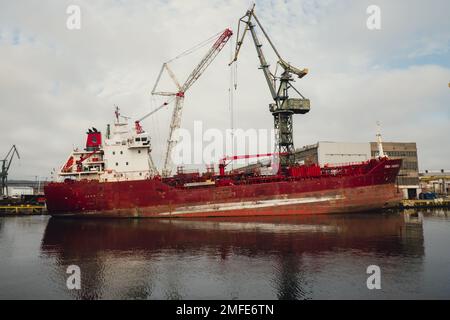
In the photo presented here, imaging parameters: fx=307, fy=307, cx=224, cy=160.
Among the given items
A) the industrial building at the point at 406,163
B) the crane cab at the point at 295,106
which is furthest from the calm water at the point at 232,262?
the industrial building at the point at 406,163

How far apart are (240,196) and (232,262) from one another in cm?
1961

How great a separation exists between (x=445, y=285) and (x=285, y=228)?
1428cm

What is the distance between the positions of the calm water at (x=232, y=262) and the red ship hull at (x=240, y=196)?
8.71 m

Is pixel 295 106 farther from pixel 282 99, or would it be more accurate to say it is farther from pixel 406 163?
pixel 406 163

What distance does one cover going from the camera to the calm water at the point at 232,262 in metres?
11.7

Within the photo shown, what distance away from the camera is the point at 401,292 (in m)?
11.3

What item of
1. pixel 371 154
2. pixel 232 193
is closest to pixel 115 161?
pixel 232 193

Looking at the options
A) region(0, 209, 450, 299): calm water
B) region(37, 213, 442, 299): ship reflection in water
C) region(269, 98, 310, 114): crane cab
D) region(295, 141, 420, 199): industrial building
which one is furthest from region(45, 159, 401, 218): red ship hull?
region(295, 141, 420, 199): industrial building

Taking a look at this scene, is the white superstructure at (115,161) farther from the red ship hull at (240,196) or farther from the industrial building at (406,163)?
the industrial building at (406,163)

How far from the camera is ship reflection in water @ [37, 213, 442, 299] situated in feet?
38.5

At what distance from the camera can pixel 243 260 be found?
15852 millimetres
